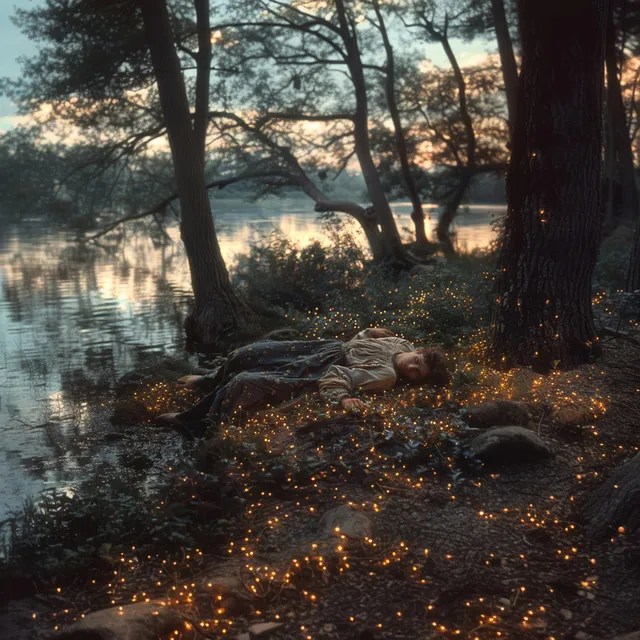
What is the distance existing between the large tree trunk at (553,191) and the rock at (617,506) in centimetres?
293

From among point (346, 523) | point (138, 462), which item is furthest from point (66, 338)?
point (346, 523)

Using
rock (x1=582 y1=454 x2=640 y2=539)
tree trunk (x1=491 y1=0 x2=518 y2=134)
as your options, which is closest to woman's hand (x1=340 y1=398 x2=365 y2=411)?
rock (x1=582 y1=454 x2=640 y2=539)

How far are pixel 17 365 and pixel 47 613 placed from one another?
9.30m

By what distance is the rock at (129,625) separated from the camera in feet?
12.0

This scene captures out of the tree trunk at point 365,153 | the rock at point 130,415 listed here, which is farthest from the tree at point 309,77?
the rock at point 130,415

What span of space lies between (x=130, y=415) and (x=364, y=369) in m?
3.23

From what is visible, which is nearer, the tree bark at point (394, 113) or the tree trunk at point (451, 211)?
the tree bark at point (394, 113)

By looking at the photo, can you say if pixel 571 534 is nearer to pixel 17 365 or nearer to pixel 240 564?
pixel 240 564

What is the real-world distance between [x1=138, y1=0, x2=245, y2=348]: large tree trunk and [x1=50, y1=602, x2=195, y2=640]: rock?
33.1 ft

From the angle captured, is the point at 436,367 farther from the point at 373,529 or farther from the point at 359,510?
the point at 373,529

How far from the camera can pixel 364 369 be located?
7504mm

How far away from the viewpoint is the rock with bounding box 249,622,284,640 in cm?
375

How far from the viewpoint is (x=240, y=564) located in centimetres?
443

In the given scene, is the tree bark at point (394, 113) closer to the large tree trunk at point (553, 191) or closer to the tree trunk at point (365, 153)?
the tree trunk at point (365, 153)
